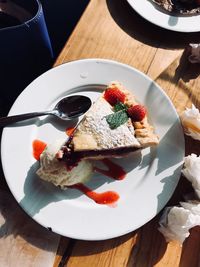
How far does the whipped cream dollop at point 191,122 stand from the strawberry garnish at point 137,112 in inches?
5.5

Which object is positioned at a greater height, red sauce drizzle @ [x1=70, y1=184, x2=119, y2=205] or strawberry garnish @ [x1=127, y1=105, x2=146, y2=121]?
strawberry garnish @ [x1=127, y1=105, x2=146, y2=121]

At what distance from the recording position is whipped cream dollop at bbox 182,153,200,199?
1.16 metres

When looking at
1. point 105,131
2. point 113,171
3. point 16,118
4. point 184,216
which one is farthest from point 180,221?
point 16,118

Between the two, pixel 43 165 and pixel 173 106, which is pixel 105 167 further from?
pixel 173 106

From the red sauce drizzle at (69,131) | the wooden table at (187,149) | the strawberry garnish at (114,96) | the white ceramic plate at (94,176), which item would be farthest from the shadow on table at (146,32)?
the red sauce drizzle at (69,131)

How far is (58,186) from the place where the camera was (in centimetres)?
118

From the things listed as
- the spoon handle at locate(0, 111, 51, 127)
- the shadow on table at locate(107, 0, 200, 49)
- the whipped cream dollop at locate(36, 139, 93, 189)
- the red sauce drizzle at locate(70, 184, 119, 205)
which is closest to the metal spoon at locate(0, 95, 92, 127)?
the spoon handle at locate(0, 111, 51, 127)

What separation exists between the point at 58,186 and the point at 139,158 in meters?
0.29

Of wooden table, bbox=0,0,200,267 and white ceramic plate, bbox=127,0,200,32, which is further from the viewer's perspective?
white ceramic plate, bbox=127,0,200,32

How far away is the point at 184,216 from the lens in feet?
3.57

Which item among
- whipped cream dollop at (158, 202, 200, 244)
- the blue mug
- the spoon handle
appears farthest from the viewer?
the blue mug

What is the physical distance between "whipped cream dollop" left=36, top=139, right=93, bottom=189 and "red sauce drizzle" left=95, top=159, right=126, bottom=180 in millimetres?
69

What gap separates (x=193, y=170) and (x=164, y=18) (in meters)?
0.66

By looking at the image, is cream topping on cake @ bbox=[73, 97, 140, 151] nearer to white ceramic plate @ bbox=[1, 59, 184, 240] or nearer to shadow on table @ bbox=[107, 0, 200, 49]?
white ceramic plate @ bbox=[1, 59, 184, 240]
